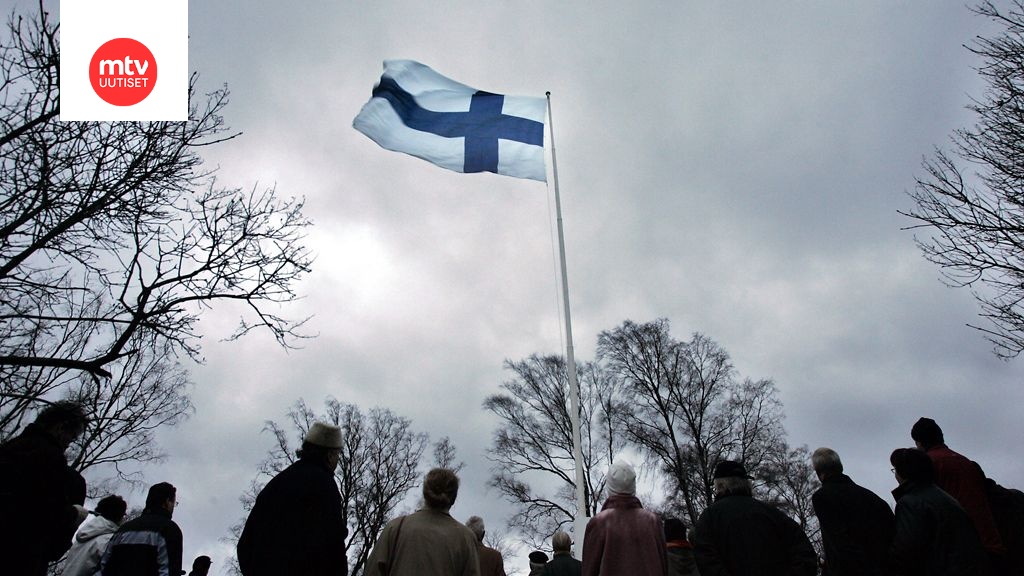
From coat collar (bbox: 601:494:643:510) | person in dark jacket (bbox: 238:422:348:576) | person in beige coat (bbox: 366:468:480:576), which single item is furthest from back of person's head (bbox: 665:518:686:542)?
person in dark jacket (bbox: 238:422:348:576)

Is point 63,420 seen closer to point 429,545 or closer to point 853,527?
point 429,545

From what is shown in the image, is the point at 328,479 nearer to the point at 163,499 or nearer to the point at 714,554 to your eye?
the point at 163,499

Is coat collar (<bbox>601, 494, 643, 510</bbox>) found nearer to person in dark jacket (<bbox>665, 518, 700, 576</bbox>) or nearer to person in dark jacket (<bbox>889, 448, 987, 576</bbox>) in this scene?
person in dark jacket (<bbox>665, 518, 700, 576</bbox>)

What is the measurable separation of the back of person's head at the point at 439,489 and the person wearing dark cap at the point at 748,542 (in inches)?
74.6

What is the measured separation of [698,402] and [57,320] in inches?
889

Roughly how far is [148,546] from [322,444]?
6.46ft

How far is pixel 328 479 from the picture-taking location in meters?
3.99

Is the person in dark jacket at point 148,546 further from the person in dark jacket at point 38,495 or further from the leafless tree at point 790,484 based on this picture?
the leafless tree at point 790,484

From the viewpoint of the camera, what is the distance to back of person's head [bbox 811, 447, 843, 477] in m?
5.01

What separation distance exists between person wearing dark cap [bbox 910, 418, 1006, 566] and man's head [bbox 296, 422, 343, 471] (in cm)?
428

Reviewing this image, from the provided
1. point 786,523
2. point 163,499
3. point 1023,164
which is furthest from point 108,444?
point 1023,164

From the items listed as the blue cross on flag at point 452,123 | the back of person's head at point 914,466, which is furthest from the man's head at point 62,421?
the blue cross on flag at point 452,123

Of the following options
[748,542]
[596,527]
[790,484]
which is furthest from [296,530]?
[790,484]

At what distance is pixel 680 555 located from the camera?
18.1ft
